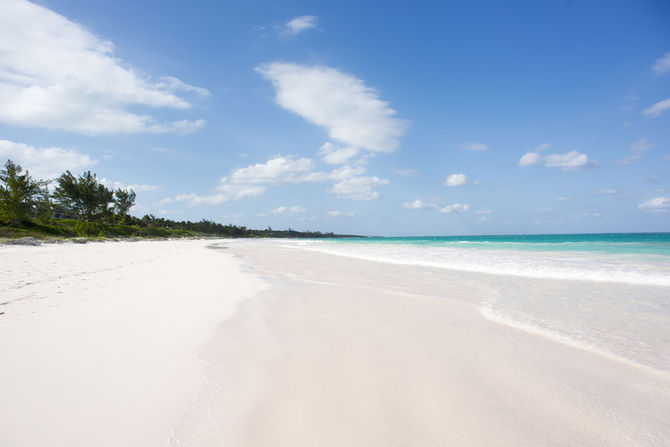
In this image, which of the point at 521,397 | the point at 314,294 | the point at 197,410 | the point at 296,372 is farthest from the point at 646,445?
the point at 314,294

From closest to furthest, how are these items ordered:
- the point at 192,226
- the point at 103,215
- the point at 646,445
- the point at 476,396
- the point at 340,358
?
the point at 646,445, the point at 476,396, the point at 340,358, the point at 103,215, the point at 192,226

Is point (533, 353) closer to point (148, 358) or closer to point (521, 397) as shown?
point (521, 397)

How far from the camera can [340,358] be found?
310cm

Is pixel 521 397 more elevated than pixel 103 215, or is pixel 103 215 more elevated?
pixel 103 215

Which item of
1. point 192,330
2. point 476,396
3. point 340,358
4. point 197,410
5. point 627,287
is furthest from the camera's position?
point 627,287

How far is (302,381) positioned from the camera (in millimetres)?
2580

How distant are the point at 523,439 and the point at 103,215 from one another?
2747 inches

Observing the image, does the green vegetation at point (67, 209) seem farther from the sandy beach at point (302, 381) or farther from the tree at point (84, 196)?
the sandy beach at point (302, 381)

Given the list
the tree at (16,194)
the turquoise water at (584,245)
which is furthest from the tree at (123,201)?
the turquoise water at (584,245)

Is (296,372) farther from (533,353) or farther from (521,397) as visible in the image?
(533,353)

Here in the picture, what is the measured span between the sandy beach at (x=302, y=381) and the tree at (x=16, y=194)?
125 feet

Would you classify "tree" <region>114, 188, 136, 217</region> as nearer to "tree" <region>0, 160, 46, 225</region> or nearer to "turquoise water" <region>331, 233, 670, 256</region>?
"tree" <region>0, 160, 46, 225</region>

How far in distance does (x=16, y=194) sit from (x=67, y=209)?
120ft

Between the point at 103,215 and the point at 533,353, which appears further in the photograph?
the point at 103,215
